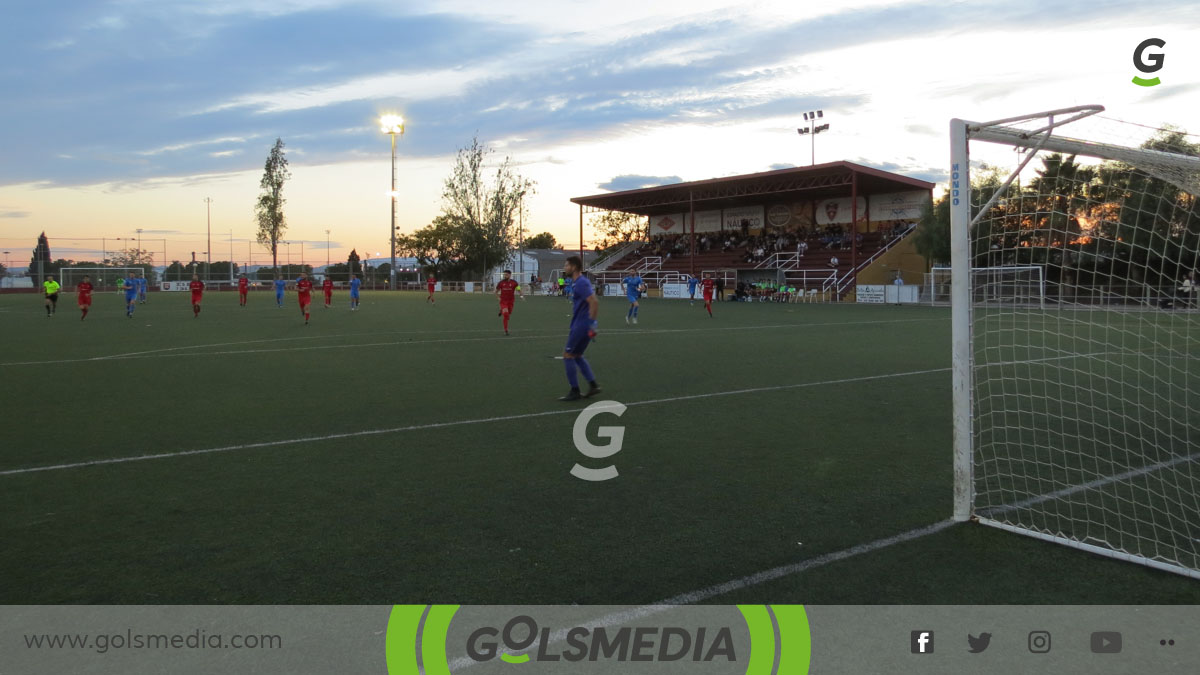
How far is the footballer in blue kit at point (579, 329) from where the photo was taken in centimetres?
996

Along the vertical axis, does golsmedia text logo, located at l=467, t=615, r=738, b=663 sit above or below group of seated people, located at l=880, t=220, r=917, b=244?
below

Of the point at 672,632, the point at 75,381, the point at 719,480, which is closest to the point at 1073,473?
the point at 719,480

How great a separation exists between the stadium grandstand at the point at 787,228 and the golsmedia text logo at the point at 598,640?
1672 inches

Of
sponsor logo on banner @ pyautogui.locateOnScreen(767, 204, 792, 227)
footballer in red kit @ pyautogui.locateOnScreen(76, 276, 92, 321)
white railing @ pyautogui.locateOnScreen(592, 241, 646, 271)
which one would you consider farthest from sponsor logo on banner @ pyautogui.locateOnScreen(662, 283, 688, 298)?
footballer in red kit @ pyautogui.locateOnScreen(76, 276, 92, 321)

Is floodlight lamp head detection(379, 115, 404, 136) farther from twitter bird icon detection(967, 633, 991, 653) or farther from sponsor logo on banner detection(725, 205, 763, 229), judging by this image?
twitter bird icon detection(967, 633, 991, 653)

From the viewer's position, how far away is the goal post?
5.04 m

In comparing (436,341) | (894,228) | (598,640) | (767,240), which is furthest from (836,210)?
(598,640)

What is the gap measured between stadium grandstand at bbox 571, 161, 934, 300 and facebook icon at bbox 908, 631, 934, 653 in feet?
139

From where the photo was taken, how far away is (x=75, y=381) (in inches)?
459

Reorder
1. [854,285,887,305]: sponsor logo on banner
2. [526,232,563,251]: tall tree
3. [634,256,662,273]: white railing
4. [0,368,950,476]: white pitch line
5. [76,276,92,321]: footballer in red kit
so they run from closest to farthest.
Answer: [0,368,950,476]: white pitch line → [76,276,92,321]: footballer in red kit → [854,285,887,305]: sponsor logo on banner → [634,256,662,273]: white railing → [526,232,563,251]: tall tree

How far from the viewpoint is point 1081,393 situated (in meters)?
10.5

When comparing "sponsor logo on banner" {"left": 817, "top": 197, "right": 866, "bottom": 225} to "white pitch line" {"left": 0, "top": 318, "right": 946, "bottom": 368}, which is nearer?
"white pitch line" {"left": 0, "top": 318, "right": 946, "bottom": 368}

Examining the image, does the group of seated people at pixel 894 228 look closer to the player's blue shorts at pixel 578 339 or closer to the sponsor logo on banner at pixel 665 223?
the sponsor logo on banner at pixel 665 223

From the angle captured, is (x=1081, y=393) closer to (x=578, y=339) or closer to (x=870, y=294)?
(x=578, y=339)
